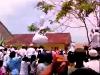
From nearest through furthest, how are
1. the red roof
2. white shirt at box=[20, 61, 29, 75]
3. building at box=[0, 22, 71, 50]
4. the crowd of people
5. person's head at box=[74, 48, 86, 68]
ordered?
the crowd of people → person's head at box=[74, 48, 86, 68] → white shirt at box=[20, 61, 29, 75] → building at box=[0, 22, 71, 50] → the red roof

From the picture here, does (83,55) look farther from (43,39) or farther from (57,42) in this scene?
(57,42)

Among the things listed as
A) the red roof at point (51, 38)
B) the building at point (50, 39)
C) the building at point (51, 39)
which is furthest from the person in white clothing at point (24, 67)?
the red roof at point (51, 38)

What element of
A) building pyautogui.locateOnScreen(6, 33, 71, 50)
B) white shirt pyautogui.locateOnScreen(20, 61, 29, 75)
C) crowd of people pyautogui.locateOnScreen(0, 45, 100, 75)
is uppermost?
crowd of people pyautogui.locateOnScreen(0, 45, 100, 75)

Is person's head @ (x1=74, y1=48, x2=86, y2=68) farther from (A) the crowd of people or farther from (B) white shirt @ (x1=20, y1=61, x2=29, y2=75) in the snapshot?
(B) white shirt @ (x1=20, y1=61, x2=29, y2=75)

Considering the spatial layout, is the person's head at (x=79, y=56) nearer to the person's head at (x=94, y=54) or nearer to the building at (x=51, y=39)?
the person's head at (x=94, y=54)

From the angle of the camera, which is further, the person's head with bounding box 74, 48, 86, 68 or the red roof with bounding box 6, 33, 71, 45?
the red roof with bounding box 6, 33, 71, 45

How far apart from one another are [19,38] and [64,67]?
67.0m

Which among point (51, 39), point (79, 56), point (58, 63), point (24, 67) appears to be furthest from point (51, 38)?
point (58, 63)

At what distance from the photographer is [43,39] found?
12008mm

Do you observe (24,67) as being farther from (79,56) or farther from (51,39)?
(51,39)

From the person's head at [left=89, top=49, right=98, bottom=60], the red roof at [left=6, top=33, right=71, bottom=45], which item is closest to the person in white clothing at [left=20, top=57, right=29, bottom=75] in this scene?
the person's head at [left=89, top=49, right=98, bottom=60]

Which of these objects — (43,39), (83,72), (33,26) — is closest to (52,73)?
(83,72)

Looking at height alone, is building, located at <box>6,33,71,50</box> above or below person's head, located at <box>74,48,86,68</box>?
below

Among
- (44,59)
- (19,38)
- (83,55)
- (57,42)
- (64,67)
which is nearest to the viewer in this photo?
(64,67)
